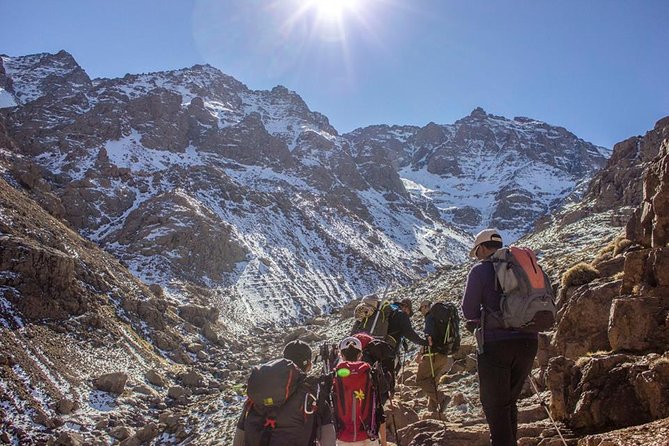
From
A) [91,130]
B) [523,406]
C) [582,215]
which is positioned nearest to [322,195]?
[91,130]

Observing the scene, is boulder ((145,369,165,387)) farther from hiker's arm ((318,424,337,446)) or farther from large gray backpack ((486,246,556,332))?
large gray backpack ((486,246,556,332))

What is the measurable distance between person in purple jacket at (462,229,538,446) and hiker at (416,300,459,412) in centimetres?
295

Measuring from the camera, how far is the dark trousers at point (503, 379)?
4.04m

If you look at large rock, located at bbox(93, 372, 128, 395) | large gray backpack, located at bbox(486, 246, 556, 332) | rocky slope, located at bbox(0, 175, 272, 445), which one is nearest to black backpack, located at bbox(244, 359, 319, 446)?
large gray backpack, located at bbox(486, 246, 556, 332)

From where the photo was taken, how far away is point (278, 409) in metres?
3.97

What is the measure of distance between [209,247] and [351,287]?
71.8 ft

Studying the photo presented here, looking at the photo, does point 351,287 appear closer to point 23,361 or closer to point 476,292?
point 23,361

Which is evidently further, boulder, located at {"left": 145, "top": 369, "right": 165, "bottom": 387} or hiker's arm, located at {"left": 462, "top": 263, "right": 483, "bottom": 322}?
boulder, located at {"left": 145, "top": 369, "right": 165, "bottom": 387}

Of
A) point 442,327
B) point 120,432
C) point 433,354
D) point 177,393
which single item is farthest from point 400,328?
point 177,393

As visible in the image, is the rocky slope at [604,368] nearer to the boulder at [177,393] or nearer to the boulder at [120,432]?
the boulder at [120,432]

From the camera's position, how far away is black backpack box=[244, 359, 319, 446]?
154 inches

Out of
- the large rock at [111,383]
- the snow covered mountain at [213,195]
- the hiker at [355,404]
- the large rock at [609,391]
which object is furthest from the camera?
the snow covered mountain at [213,195]

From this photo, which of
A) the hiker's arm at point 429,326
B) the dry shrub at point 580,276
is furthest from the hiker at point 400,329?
the dry shrub at point 580,276

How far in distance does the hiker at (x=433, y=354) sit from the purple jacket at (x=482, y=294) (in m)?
2.99
